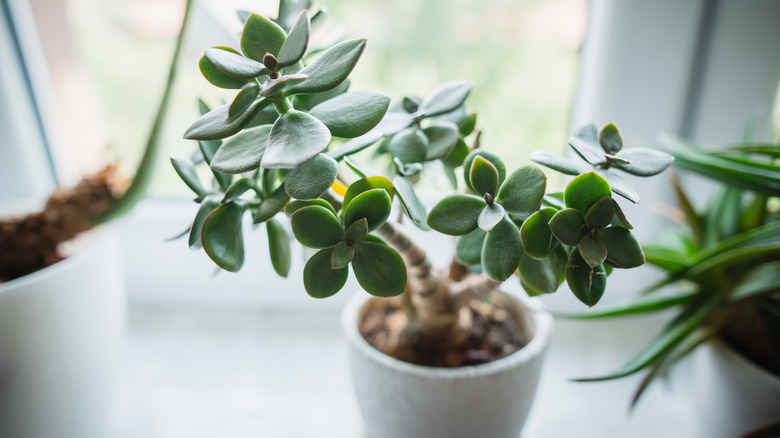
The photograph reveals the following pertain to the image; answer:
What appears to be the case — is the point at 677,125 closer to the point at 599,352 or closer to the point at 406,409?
the point at 599,352

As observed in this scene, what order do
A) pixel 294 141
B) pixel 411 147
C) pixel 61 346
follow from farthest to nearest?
pixel 61 346 < pixel 411 147 < pixel 294 141

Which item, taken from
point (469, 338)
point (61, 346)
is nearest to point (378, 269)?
point (469, 338)

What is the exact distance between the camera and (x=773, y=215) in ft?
1.77

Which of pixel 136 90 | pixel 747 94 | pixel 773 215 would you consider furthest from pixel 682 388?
pixel 136 90

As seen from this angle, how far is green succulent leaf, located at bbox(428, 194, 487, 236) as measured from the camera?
0.29 meters

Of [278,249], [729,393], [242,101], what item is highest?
[242,101]

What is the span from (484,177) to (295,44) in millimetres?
133

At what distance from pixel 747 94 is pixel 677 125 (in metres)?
0.09

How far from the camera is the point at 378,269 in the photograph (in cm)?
28

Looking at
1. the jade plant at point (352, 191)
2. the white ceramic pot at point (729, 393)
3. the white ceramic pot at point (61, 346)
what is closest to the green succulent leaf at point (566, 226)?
the jade plant at point (352, 191)

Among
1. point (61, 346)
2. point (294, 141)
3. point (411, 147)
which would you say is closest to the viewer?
point (294, 141)

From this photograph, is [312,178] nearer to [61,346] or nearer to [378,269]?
[378,269]

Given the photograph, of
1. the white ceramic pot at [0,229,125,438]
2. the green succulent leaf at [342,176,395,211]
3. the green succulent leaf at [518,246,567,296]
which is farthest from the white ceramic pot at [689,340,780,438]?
the white ceramic pot at [0,229,125,438]

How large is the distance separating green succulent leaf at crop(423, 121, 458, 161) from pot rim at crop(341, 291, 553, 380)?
17 cm
